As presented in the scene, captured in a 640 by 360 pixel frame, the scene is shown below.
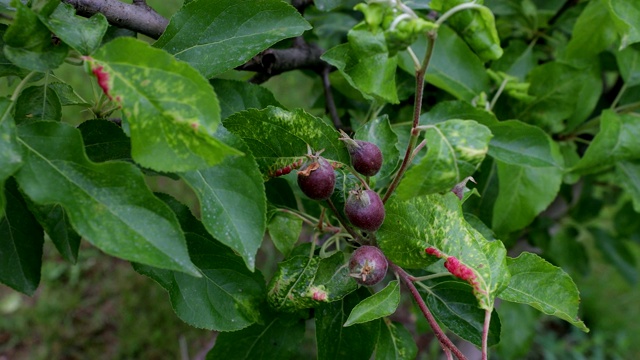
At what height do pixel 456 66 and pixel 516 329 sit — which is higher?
pixel 456 66

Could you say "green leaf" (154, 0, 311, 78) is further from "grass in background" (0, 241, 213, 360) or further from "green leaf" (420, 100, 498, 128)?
"grass in background" (0, 241, 213, 360)

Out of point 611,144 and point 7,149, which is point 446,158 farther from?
point 611,144

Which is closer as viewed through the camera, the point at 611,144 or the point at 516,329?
the point at 611,144

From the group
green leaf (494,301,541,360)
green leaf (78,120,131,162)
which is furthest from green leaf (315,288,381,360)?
green leaf (494,301,541,360)

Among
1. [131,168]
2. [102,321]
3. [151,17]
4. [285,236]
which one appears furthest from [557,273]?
[102,321]

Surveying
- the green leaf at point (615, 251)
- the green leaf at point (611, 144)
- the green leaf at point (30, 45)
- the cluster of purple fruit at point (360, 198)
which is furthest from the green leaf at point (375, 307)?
the green leaf at point (615, 251)

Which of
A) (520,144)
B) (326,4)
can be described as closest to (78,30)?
(326,4)
